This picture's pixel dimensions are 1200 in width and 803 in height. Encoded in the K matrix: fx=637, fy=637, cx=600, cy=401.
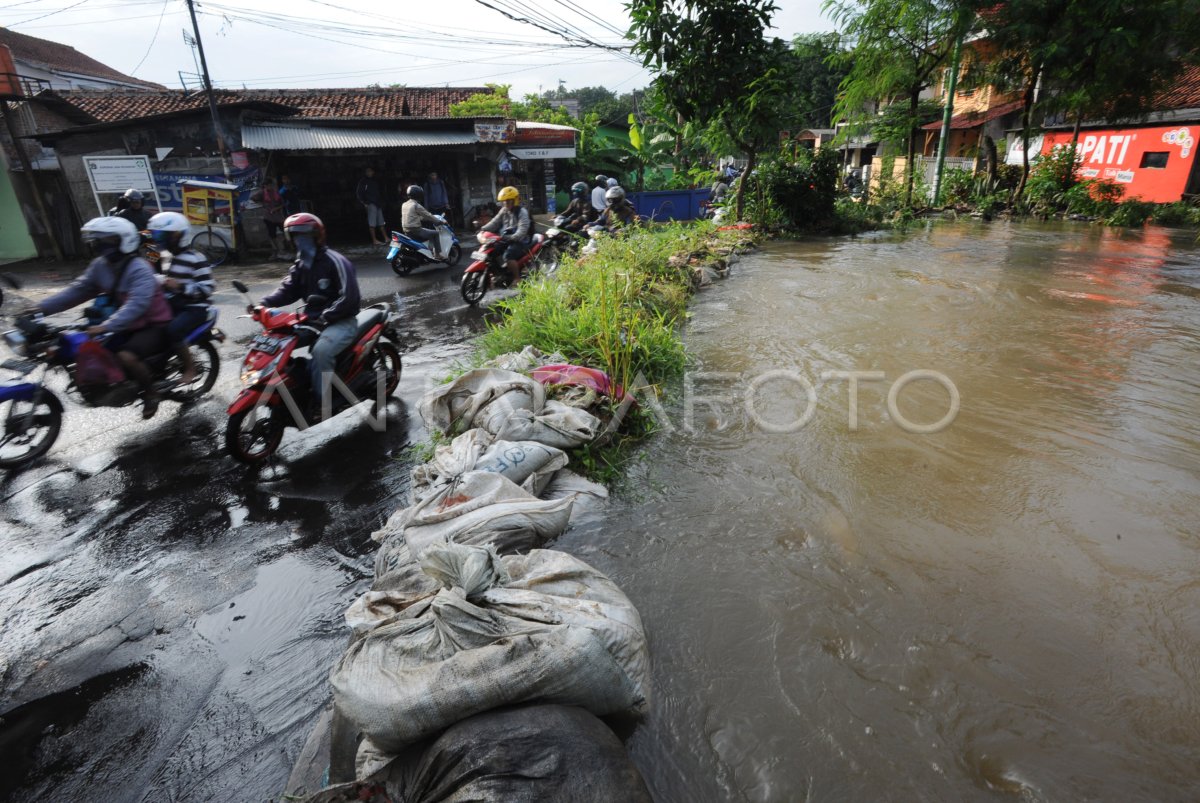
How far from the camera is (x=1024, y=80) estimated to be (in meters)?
17.2

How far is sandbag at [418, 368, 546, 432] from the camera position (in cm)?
342

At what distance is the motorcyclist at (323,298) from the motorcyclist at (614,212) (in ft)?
19.0

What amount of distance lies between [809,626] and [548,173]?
57.7 ft

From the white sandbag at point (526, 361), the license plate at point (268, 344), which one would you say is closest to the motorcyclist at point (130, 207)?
the license plate at point (268, 344)

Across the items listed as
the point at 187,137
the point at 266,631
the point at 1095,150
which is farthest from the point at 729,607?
the point at 1095,150

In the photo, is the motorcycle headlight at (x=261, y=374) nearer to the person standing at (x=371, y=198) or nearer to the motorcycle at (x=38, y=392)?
the motorcycle at (x=38, y=392)

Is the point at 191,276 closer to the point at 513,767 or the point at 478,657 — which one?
the point at 478,657

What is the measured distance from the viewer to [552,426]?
11.0 ft

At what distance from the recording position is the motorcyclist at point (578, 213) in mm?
10461

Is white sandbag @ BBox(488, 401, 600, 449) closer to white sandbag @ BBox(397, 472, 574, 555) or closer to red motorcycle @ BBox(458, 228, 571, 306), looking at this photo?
white sandbag @ BBox(397, 472, 574, 555)

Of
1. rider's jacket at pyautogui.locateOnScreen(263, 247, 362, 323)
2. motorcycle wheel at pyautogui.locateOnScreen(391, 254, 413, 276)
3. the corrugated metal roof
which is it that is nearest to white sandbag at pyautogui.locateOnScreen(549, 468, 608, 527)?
rider's jacket at pyautogui.locateOnScreen(263, 247, 362, 323)

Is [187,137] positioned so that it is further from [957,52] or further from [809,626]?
[957,52]

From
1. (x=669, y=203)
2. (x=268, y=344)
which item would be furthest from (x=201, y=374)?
(x=669, y=203)

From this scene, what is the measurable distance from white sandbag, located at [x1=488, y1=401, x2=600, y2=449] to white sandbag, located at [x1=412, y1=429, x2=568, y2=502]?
0.09 m
